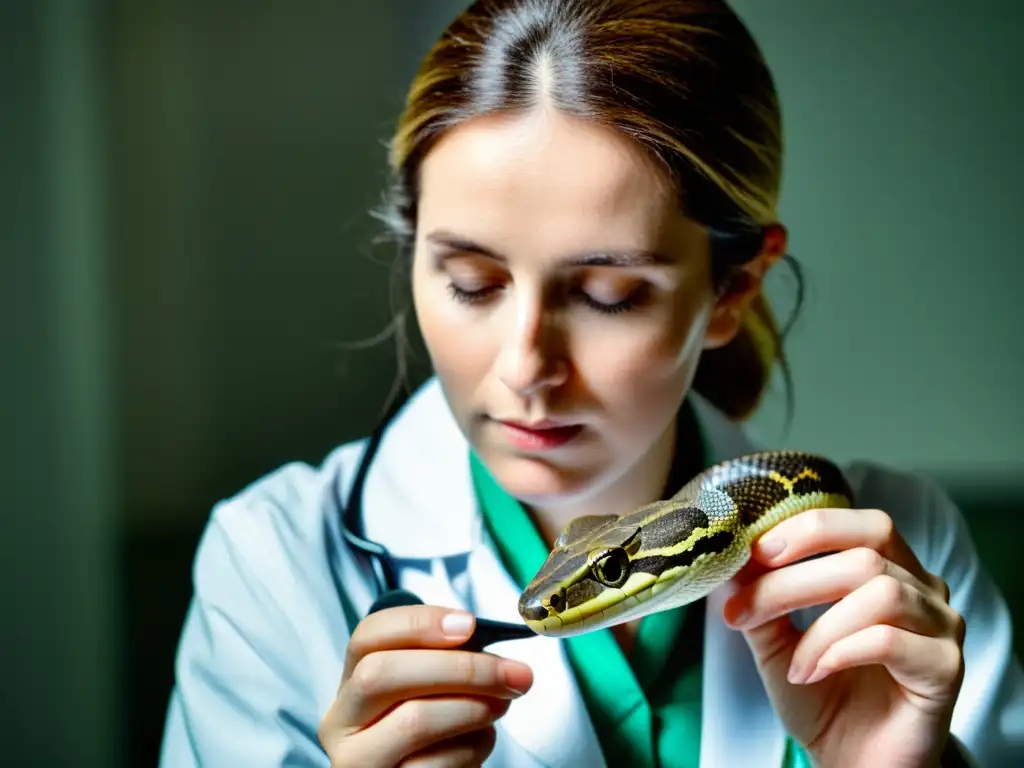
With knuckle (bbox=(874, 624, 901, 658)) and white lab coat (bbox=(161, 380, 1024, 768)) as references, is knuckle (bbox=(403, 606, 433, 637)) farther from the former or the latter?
knuckle (bbox=(874, 624, 901, 658))

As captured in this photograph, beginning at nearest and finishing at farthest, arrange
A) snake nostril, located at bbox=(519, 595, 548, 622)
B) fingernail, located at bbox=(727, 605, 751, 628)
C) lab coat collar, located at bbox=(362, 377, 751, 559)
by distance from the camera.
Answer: snake nostril, located at bbox=(519, 595, 548, 622) → fingernail, located at bbox=(727, 605, 751, 628) → lab coat collar, located at bbox=(362, 377, 751, 559)

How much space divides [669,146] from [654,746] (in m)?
0.43

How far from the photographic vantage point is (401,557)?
73 centimetres

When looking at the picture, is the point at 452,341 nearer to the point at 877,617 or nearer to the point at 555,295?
the point at 555,295

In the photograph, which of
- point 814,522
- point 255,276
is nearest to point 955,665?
point 814,522

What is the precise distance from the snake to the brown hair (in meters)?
0.14

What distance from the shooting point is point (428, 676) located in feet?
1.89

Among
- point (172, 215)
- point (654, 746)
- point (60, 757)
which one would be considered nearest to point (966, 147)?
point (654, 746)

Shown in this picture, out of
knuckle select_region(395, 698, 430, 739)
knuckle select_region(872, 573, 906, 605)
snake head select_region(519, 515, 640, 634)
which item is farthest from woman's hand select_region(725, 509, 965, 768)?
knuckle select_region(395, 698, 430, 739)

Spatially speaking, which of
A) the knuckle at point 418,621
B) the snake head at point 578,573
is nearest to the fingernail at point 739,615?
the snake head at point 578,573

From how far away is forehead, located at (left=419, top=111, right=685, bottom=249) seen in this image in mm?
624

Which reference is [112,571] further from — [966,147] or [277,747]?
[966,147]

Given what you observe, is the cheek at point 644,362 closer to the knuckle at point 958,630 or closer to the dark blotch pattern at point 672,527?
the dark blotch pattern at point 672,527

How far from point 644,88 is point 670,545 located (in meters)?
0.30
